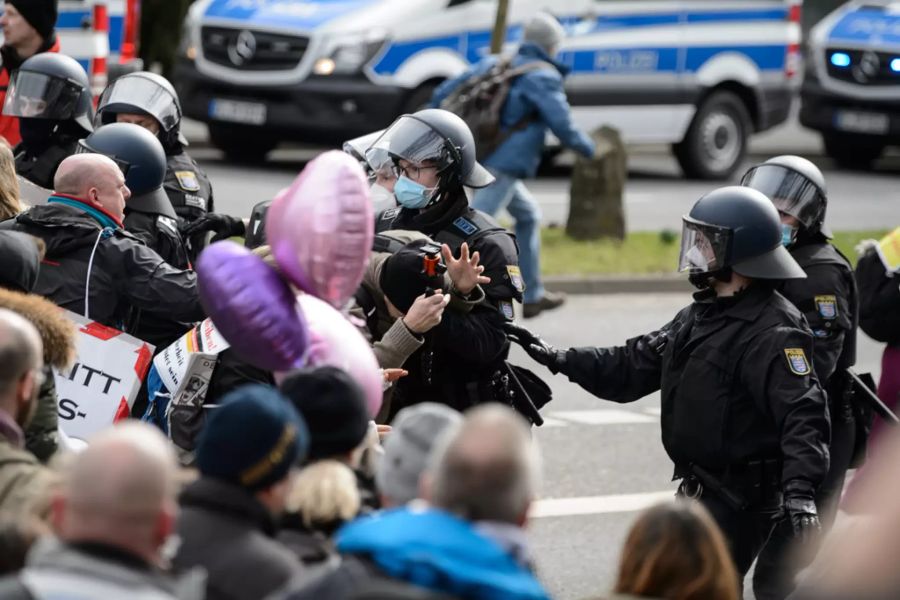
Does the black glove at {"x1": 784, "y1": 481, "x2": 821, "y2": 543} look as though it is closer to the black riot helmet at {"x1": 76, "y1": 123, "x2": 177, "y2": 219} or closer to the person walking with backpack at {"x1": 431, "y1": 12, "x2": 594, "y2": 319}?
the black riot helmet at {"x1": 76, "y1": 123, "x2": 177, "y2": 219}

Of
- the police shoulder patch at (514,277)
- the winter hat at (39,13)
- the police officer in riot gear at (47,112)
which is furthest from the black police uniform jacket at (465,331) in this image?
the winter hat at (39,13)

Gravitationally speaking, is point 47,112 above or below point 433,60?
above

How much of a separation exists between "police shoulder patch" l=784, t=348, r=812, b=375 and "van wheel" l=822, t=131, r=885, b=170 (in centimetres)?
1432

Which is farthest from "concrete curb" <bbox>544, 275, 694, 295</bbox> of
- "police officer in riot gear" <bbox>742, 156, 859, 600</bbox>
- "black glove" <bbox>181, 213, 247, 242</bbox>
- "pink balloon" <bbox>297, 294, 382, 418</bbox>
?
"pink balloon" <bbox>297, 294, 382, 418</bbox>

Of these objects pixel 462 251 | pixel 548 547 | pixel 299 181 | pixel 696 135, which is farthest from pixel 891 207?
pixel 299 181

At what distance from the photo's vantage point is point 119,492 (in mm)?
3457

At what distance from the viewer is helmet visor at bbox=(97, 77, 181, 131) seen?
769cm

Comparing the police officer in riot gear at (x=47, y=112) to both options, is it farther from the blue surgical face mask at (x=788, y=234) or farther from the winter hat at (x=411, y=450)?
the winter hat at (x=411, y=450)

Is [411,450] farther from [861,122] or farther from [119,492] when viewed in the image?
[861,122]

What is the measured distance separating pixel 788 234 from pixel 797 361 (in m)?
1.03

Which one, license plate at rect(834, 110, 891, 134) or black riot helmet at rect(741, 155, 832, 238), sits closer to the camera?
black riot helmet at rect(741, 155, 832, 238)

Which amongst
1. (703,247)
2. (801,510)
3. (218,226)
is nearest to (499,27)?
(218,226)

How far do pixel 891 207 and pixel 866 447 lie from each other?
438 inches

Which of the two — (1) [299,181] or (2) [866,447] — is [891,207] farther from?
(1) [299,181]
